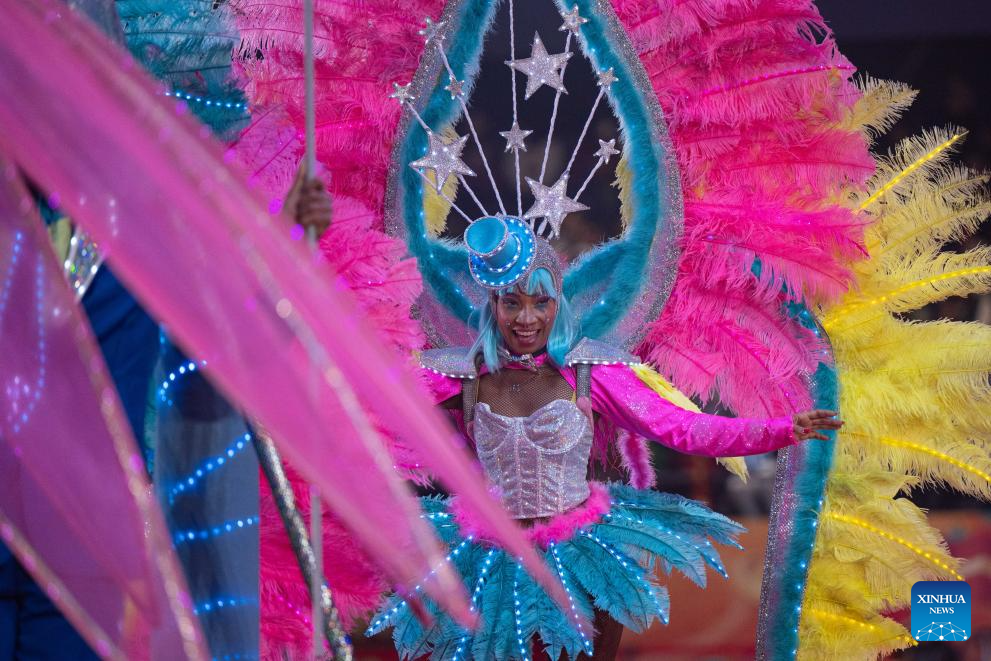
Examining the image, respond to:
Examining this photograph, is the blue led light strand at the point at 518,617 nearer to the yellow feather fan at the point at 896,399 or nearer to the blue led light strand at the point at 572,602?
the blue led light strand at the point at 572,602

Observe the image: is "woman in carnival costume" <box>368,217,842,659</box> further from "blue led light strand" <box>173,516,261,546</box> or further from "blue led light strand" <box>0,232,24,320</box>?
"blue led light strand" <box>0,232,24,320</box>

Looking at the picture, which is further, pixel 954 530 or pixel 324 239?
pixel 954 530

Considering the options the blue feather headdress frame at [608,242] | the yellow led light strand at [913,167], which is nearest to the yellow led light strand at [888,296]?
the yellow led light strand at [913,167]

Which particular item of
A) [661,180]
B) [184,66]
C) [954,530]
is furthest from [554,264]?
[954,530]

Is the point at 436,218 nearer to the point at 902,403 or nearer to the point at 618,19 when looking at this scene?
the point at 618,19

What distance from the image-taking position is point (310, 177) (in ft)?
5.23

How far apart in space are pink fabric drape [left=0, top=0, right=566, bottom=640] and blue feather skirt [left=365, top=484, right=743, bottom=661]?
1493 millimetres

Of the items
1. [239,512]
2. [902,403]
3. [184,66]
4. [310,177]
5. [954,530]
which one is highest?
[184,66]

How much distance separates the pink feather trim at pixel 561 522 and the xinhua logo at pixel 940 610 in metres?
0.89

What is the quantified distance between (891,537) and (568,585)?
91 cm

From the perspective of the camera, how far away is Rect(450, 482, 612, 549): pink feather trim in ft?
9.29

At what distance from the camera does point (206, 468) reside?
1728 mm

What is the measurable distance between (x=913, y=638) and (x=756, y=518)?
116cm

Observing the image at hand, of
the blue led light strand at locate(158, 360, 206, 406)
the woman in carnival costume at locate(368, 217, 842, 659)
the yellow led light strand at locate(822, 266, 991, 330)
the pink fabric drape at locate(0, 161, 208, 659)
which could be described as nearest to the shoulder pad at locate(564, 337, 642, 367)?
the woman in carnival costume at locate(368, 217, 842, 659)
